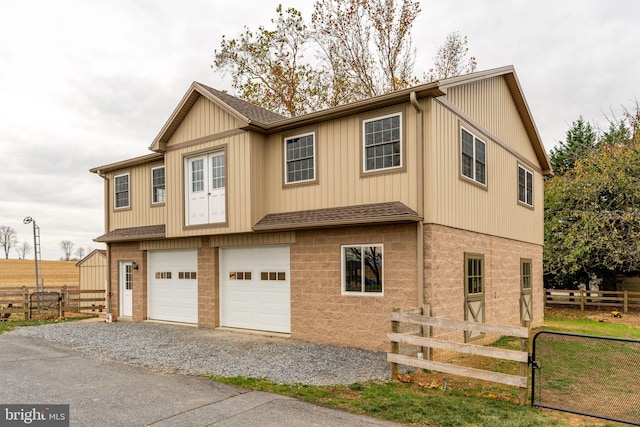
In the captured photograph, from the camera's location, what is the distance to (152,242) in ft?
52.9

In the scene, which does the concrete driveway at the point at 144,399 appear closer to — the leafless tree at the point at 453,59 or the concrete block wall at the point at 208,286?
the concrete block wall at the point at 208,286

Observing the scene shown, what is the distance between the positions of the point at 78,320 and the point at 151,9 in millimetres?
11760

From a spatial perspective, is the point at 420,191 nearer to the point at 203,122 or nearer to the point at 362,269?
the point at 362,269

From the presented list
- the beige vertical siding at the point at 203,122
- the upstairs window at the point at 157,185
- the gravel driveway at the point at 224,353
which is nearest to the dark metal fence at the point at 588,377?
the gravel driveway at the point at 224,353

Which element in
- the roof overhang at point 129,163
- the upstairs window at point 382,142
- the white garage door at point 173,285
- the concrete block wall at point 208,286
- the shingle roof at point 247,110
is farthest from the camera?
the roof overhang at point 129,163

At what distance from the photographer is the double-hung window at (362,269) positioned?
1068cm

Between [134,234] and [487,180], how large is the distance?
11740mm

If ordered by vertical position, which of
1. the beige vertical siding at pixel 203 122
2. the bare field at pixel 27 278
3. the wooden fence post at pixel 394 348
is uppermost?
the beige vertical siding at pixel 203 122

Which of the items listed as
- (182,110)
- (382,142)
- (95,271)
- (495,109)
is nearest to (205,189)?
(182,110)

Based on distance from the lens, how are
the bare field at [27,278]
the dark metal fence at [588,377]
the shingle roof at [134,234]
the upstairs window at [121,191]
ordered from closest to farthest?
the dark metal fence at [588,377] < the shingle roof at [134,234] < the upstairs window at [121,191] < the bare field at [27,278]

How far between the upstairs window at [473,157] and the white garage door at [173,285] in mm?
8770

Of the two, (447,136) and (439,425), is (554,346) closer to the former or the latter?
(447,136)

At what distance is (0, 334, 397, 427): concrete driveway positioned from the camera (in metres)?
6.10

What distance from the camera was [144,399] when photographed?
705cm
